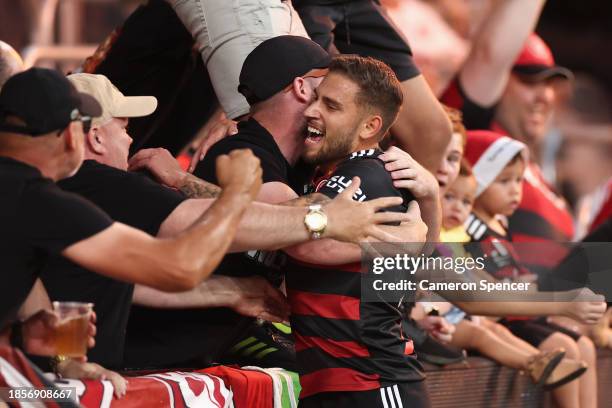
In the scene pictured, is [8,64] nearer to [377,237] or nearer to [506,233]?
[377,237]

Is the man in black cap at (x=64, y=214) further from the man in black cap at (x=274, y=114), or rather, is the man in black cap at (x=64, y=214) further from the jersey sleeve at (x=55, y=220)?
the man in black cap at (x=274, y=114)

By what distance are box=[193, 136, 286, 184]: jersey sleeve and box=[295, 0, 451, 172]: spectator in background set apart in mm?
1238

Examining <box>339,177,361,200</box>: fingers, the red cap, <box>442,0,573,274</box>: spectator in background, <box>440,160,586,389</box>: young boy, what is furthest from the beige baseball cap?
the red cap

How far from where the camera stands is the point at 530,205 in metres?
7.11

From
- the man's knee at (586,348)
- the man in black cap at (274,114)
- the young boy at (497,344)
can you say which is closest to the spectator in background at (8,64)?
the man in black cap at (274,114)

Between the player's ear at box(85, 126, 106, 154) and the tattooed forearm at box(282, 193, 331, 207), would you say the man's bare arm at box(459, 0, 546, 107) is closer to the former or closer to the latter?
the tattooed forearm at box(282, 193, 331, 207)

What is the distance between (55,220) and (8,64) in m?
1.46

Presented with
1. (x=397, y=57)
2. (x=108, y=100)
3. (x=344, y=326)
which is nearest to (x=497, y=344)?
(x=397, y=57)

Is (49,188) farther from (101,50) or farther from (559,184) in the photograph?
(559,184)

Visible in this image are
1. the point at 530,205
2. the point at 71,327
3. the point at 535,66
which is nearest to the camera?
the point at 71,327

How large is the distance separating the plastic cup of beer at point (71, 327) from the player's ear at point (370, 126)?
109cm

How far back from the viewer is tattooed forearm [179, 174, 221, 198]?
164 inches

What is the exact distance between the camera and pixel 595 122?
1356cm

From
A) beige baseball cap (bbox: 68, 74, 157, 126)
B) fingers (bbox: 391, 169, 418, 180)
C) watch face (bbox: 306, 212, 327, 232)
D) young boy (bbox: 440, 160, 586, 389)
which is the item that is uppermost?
beige baseball cap (bbox: 68, 74, 157, 126)
